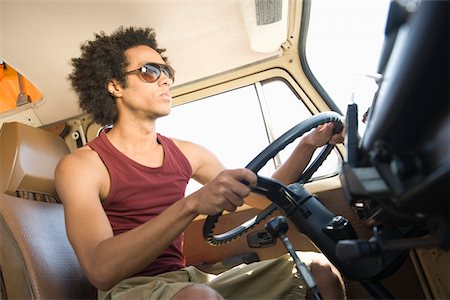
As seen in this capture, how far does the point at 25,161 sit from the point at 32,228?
30 cm

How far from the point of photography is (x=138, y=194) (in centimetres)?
130

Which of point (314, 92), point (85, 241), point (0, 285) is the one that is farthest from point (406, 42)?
point (314, 92)

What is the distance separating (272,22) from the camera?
1.72m

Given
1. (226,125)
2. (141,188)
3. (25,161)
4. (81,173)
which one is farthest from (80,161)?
(226,125)

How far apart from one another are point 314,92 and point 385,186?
59.2 inches

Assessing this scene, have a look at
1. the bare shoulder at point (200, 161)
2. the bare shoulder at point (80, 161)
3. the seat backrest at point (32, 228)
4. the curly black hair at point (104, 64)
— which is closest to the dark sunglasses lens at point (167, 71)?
the curly black hair at point (104, 64)

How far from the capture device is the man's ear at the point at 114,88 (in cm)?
164

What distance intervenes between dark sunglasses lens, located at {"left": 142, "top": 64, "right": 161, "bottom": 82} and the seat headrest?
1.77 feet

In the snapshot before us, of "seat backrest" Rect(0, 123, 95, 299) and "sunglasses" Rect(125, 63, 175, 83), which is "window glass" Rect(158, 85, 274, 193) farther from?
"seat backrest" Rect(0, 123, 95, 299)

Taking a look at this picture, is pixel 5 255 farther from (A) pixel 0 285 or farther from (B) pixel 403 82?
(B) pixel 403 82

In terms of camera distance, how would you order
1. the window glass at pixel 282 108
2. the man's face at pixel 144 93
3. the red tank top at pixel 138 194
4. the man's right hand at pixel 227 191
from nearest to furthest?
the man's right hand at pixel 227 191, the red tank top at pixel 138 194, the man's face at pixel 144 93, the window glass at pixel 282 108

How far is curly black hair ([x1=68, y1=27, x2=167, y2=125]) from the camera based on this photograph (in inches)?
66.4

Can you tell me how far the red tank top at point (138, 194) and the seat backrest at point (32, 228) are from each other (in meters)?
0.26

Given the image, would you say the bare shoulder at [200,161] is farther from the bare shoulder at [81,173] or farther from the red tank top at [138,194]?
the bare shoulder at [81,173]
